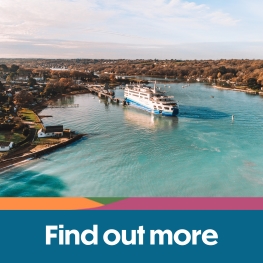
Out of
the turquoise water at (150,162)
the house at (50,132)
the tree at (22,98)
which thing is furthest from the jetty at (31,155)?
the tree at (22,98)

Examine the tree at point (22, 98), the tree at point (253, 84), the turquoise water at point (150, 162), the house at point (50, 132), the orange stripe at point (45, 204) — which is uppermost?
the tree at point (253, 84)

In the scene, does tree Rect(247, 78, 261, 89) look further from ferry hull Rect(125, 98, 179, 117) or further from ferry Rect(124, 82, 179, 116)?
ferry hull Rect(125, 98, 179, 117)

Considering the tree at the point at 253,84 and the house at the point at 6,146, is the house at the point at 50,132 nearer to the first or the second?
the house at the point at 6,146

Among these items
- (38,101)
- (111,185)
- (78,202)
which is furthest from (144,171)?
(38,101)

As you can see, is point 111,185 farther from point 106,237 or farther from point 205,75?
point 205,75

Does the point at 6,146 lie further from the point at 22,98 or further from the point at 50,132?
the point at 22,98

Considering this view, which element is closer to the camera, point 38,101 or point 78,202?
point 78,202
